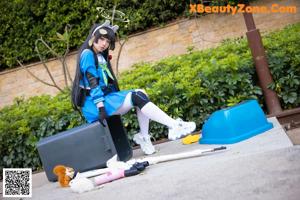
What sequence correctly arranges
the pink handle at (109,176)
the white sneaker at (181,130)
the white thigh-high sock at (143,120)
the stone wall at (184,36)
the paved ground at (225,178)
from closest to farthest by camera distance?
the paved ground at (225,178), the pink handle at (109,176), the white sneaker at (181,130), the white thigh-high sock at (143,120), the stone wall at (184,36)

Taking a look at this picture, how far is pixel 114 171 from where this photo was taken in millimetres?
3512

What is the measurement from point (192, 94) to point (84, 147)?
1539mm

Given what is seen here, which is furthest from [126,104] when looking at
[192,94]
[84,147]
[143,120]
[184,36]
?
[184,36]

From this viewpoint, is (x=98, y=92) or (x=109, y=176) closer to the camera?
(x=109, y=176)

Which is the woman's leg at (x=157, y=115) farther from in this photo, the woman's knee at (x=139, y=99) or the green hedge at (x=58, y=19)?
the green hedge at (x=58, y=19)

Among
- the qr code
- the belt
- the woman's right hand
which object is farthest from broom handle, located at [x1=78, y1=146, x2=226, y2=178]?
the belt

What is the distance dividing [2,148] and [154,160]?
9.07 ft

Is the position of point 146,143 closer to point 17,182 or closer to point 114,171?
point 114,171

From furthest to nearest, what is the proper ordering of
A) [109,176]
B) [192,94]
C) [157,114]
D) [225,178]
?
[192,94] → [157,114] → [109,176] → [225,178]

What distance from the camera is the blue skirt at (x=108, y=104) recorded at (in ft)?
12.8

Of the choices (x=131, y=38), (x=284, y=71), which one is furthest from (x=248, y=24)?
(x=131, y=38)

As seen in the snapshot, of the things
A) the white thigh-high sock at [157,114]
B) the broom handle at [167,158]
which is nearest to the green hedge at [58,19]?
the white thigh-high sock at [157,114]

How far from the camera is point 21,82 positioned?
10641 mm

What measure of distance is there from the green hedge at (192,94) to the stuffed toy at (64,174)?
141cm
